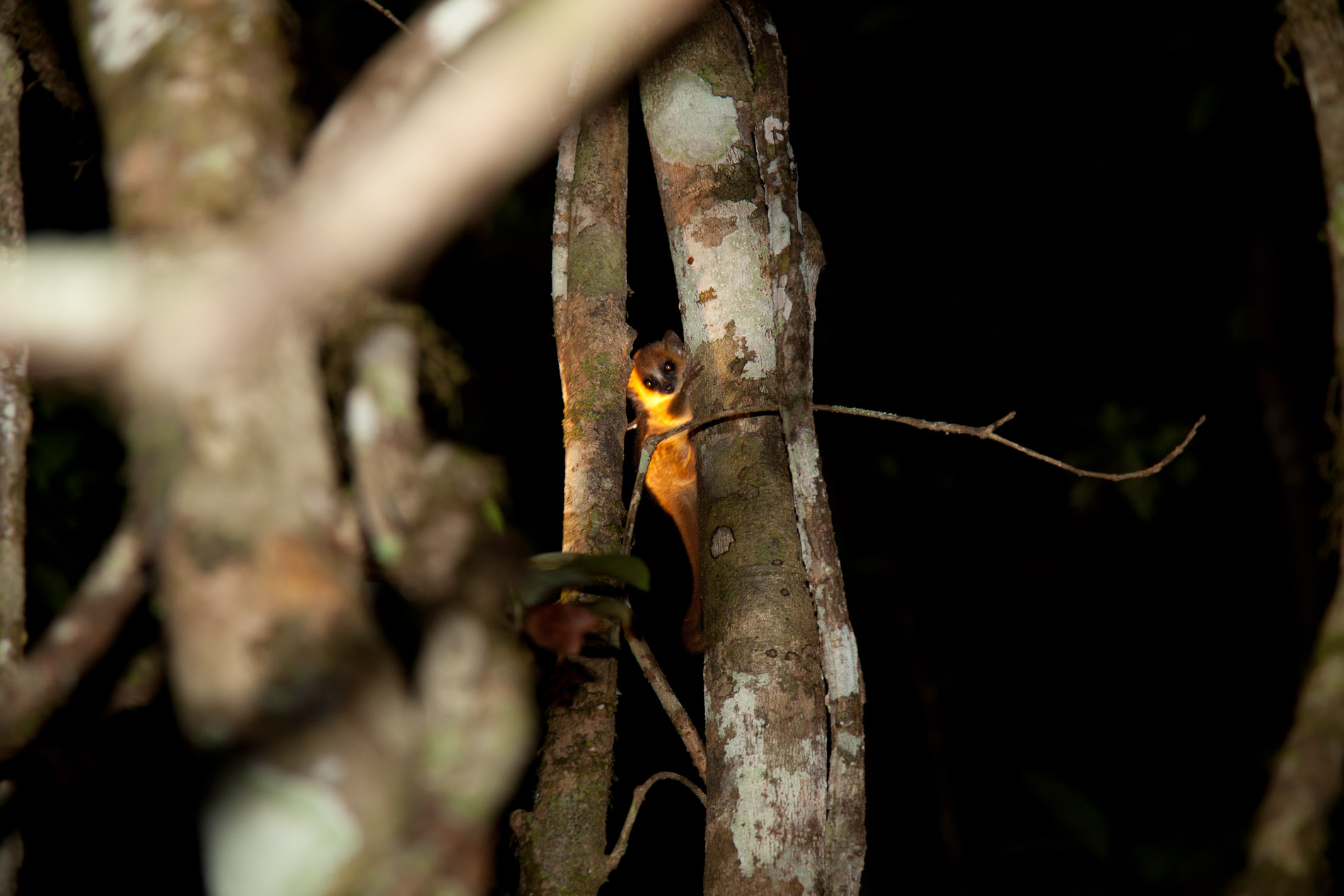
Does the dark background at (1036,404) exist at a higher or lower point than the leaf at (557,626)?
higher

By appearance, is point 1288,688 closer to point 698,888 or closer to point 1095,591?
point 1095,591

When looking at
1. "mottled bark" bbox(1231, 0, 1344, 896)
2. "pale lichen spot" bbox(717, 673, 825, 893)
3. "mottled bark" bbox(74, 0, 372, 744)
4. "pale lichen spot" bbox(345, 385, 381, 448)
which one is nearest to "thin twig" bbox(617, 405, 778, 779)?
"pale lichen spot" bbox(717, 673, 825, 893)

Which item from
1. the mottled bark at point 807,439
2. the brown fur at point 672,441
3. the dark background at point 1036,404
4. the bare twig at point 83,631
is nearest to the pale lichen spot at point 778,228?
the mottled bark at point 807,439

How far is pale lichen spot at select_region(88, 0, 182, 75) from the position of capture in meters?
1.18

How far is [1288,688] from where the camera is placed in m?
7.27

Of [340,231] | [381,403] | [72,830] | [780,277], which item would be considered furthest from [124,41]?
[72,830]

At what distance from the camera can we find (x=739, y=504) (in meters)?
2.10

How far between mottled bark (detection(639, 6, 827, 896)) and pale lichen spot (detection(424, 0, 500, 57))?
1103mm

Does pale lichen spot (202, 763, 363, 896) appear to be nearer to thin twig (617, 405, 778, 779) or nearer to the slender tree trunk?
the slender tree trunk

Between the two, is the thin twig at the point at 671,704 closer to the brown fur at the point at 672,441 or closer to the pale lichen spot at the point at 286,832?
the pale lichen spot at the point at 286,832

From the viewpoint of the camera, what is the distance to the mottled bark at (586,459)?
1.99 meters

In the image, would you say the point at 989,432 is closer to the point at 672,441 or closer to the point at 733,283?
the point at 733,283

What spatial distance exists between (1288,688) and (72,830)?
7785 mm

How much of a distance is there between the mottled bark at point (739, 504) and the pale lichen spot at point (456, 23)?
3.62ft
